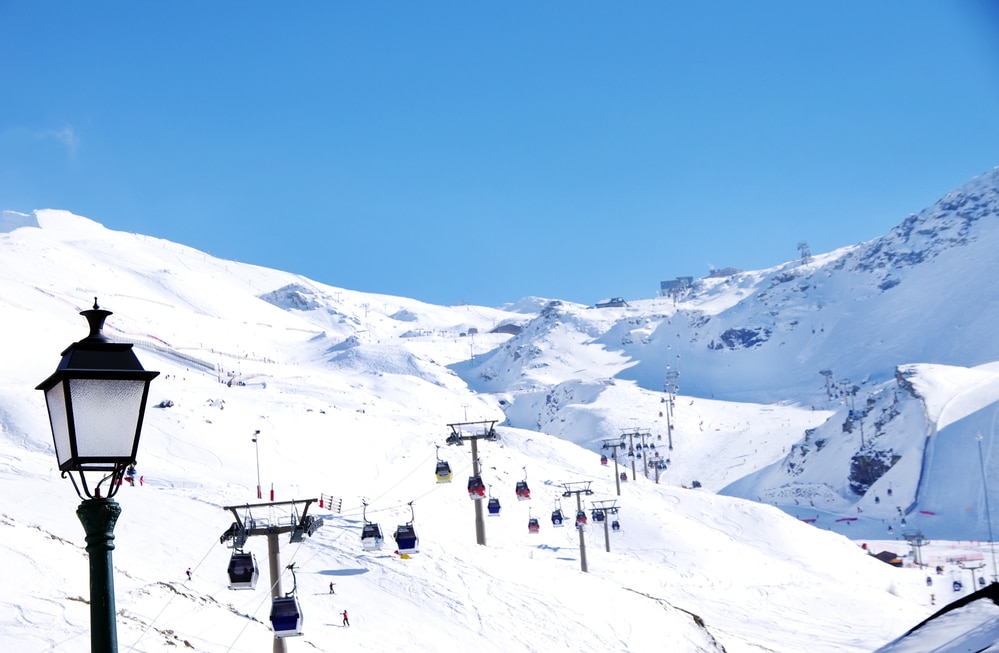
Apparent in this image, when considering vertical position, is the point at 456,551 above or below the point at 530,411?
below

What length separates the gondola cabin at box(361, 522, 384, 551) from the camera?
1166 inches

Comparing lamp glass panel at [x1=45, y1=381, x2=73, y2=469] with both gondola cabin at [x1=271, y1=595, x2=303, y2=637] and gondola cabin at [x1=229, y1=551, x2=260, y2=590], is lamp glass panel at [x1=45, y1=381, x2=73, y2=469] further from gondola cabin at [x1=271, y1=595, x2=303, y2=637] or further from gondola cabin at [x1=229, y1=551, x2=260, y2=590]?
gondola cabin at [x1=229, y1=551, x2=260, y2=590]

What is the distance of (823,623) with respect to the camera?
44.8 meters

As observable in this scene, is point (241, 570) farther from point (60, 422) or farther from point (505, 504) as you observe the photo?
point (505, 504)

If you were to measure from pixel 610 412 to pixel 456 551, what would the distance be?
10302 cm

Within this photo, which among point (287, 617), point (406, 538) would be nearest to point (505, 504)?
point (406, 538)

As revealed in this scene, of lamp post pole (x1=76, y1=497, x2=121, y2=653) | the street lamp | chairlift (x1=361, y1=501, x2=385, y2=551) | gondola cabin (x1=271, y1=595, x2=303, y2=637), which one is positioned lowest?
gondola cabin (x1=271, y1=595, x2=303, y2=637)

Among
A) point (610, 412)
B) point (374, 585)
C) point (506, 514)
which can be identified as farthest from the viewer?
point (610, 412)

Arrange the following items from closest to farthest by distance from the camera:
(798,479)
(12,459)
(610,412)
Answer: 1. (12,459)
2. (798,479)
3. (610,412)

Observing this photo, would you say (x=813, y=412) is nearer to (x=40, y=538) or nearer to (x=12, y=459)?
(x=12, y=459)

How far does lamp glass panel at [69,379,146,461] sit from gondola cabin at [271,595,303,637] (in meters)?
12.5

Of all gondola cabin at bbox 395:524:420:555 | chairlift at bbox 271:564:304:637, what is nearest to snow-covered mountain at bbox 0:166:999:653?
gondola cabin at bbox 395:524:420:555

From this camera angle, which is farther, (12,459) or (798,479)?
(798,479)

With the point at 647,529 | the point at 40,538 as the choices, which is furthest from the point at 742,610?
the point at 40,538
